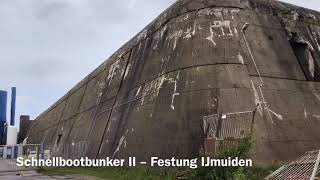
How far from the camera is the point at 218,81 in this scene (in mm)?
17500

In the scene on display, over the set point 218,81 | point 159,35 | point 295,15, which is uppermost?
point 295,15

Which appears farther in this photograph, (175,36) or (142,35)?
(142,35)

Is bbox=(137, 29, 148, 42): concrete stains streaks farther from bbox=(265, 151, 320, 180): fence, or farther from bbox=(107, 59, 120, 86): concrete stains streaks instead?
bbox=(265, 151, 320, 180): fence

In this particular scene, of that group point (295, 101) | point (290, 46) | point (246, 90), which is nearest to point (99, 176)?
point (246, 90)

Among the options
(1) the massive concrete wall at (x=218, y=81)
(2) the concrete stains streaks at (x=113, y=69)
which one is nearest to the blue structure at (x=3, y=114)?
(2) the concrete stains streaks at (x=113, y=69)

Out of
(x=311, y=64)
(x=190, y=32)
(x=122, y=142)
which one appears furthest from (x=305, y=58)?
(x=122, y=142)

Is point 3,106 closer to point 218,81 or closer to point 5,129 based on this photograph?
point 5,129

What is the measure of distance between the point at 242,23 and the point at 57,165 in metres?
17.4

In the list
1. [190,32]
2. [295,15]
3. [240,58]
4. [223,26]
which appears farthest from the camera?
[295,15]

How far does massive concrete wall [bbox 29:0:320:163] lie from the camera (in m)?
16.9

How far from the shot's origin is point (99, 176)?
19578mm

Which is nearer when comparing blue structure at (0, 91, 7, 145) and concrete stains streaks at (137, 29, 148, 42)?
concrete stains streaks at (137, 29, 148, 42)

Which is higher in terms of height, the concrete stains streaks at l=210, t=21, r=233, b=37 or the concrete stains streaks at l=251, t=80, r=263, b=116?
the concrete stains streaks at l=210, t=21, r=233, b=37

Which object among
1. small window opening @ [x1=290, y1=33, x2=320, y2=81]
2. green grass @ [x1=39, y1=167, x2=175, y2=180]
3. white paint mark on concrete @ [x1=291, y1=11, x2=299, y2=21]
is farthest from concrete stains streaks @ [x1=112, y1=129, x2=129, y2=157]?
white paint mark on concrete @ [x1=291, y1=11, x2=299, y2=21]
